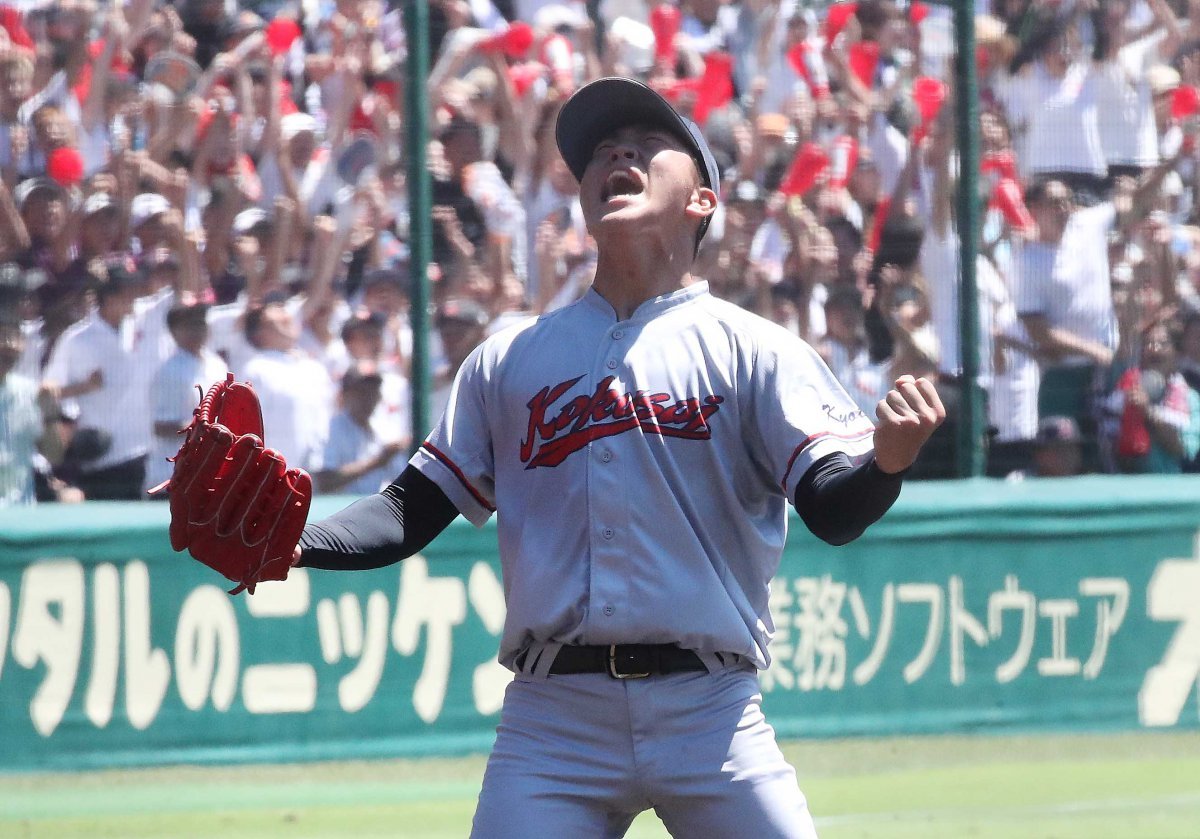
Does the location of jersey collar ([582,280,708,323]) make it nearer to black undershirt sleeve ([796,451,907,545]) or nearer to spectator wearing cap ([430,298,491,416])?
A: black undershirt sleeve ([796,451,907,545])

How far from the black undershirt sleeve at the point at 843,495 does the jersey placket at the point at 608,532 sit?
33cm

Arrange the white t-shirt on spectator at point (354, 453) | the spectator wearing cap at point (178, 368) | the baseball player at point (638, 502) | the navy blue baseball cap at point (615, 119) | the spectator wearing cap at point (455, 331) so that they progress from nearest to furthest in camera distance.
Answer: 1. the baseball player at point (638, 502)
2. the navy blue baseball cap at point (615, 119)
3. the spectator wearing cap at point (178, 368)
4. the white t-shirt on spectator at point (354, 453)
5. the spectator wearing cap at point (455, 331)

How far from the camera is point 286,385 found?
6.97m

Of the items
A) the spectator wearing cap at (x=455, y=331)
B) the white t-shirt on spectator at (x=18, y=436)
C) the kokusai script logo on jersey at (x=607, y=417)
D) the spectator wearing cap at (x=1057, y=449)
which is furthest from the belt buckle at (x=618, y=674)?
the spectator wearing cap at (x=1057, y=449)

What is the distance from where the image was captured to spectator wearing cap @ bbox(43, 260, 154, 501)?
268 inches

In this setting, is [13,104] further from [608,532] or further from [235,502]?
[608,532]

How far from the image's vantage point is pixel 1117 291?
7.53m

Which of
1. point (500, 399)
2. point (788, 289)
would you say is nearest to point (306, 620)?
point (788, 289)

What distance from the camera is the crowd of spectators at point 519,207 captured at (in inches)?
270

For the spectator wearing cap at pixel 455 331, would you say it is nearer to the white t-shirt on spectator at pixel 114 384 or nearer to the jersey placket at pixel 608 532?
the white t-shirt on spectator at pixel 114 384

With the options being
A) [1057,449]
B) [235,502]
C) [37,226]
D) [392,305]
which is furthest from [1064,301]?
[235,502]

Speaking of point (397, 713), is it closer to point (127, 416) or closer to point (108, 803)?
point (108, 803)

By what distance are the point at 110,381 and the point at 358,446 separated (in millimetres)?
988

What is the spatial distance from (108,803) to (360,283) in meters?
2.22
